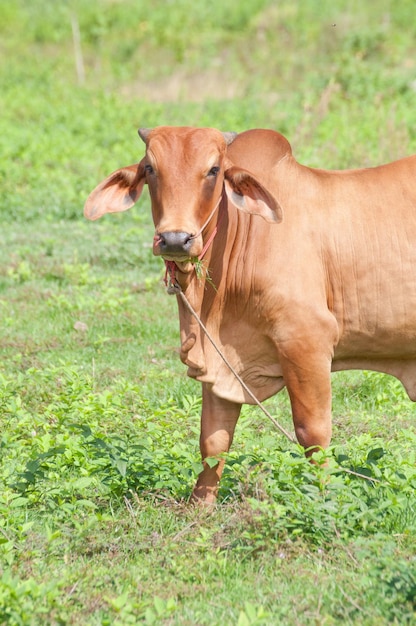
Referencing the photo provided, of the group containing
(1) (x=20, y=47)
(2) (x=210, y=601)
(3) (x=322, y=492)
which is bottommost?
(2) (x=210, y=601)

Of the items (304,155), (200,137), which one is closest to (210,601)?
(200,137)

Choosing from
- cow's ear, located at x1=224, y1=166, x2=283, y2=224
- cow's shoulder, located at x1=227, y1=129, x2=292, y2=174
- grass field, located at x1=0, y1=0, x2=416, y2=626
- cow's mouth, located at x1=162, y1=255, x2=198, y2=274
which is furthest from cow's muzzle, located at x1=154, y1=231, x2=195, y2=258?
grass field, located at x1=0, y1=0, x2=416, y2=626

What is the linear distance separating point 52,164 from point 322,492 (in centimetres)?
943

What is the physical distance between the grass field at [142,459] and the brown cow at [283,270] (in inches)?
11.7

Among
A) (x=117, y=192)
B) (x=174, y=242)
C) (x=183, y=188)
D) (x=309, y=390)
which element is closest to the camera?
(x=174, y=242)

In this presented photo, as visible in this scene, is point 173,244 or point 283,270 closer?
point 173,244

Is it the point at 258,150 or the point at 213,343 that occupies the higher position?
the point at 258,150

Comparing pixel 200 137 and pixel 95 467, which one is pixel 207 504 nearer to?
pixel 95 467

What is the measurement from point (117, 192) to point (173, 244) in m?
0.66

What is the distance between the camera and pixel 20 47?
21141 millimetres

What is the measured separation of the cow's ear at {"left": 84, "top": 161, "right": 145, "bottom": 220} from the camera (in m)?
4.27

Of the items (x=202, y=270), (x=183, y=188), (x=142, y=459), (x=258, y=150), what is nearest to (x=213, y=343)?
(x=202, y=270)

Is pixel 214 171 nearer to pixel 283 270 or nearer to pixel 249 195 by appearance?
pixel 249 195

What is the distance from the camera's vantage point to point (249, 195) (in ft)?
13.8
